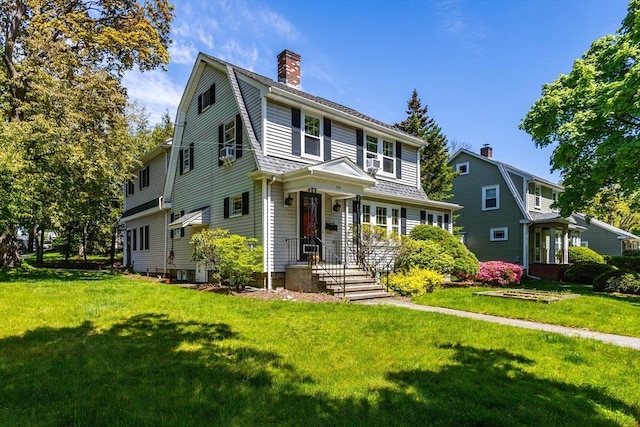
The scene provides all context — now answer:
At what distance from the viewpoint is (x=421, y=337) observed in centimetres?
613

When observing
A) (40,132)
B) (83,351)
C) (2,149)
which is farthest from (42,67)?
(83,351)

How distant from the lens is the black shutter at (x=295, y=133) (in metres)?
12.9

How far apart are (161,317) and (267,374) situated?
3.44m

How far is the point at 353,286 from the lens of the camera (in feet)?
36.3

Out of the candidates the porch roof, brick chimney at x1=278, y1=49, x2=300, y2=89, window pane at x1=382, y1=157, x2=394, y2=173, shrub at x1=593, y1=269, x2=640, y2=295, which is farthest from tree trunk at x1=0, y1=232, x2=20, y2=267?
shrub at x1=593, y1=269, x2=640, y2=295

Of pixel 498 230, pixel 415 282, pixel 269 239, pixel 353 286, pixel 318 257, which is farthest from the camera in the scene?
pixel 498 230

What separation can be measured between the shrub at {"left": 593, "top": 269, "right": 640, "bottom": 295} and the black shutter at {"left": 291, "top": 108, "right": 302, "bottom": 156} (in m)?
11.8

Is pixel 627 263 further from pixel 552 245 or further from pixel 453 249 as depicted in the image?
pixel 453 249

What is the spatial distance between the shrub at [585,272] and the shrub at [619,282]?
12.5ft

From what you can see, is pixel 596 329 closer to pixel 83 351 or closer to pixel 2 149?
pixel 83 351

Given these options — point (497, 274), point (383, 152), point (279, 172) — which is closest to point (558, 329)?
point (279, 172)

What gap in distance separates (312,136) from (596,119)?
971 centimetres

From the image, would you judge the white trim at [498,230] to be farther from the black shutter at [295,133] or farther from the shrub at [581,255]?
the black shutter at [295,133]

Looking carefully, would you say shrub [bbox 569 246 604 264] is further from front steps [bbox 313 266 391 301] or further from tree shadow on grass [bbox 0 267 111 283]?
tree shadow on grass [bbox 0 267 111 283]
